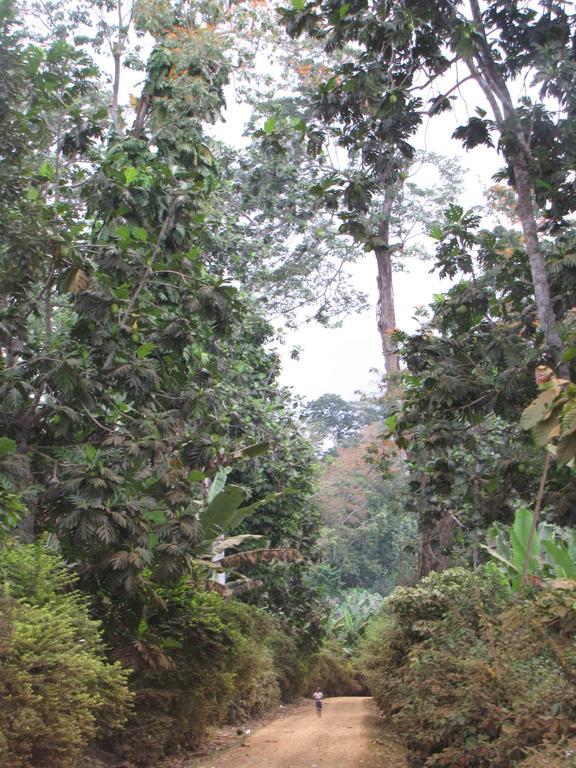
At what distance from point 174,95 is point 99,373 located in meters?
4.78

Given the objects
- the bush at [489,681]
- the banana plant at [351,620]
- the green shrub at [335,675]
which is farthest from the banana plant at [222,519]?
the banana plant at [351,620]

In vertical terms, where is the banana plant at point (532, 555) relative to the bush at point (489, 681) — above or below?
above

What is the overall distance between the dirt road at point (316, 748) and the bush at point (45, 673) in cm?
219

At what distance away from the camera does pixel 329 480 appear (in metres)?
34.0

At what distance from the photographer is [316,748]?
7.97 meters

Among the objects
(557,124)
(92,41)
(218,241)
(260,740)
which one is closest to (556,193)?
(557,124)

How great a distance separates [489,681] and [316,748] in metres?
3.30

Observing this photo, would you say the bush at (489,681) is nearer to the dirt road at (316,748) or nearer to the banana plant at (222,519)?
the dirt road at (316,748)

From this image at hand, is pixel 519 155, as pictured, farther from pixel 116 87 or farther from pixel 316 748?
pixel 116 87

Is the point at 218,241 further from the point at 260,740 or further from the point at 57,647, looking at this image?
the point at 57,647

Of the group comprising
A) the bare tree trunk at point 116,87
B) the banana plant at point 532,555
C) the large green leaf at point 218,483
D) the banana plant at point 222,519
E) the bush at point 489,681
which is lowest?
the bush at point 489,681

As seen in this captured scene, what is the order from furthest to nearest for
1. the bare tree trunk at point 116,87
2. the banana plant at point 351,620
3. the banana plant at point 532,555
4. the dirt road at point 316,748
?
the banana plant at point 351,620 → the bare tree trunk at point 116,87 → the dirt road at point 316,748 → the banana plant at point 532,555

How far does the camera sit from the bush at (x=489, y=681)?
14.4 feet

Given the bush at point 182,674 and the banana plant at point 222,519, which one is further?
the banana plant at point 222,519
